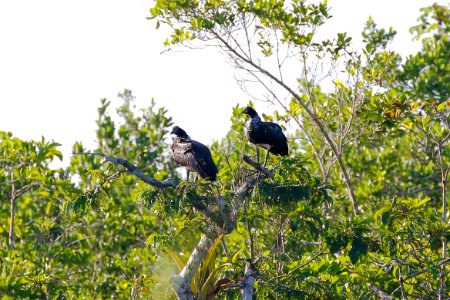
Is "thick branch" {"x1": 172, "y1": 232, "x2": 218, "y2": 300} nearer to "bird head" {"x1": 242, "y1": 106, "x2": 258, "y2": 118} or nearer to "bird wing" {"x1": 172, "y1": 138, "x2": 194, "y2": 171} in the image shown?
"bird wing" {"x1": 172, "y1": 138, "x2": 194, "y2": 171}

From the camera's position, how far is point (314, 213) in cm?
936

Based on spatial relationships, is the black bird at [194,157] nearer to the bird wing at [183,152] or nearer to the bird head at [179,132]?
the bird wing at [183,152]

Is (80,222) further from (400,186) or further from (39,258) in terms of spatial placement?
(400,186)

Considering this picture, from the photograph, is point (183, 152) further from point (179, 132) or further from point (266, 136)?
point (179, 132)

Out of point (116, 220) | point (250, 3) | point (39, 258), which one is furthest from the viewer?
point (116, 220)

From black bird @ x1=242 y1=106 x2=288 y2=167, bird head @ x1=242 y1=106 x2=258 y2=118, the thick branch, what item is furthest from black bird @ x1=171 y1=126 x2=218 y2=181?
the thick branch

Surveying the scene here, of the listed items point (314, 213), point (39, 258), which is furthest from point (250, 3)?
point (39, 258)

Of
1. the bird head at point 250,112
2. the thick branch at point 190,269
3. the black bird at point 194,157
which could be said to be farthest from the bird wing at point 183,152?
the thick branch at point 190,269

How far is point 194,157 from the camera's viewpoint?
10.6 m

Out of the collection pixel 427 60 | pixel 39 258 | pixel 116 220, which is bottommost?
pixel 39 258

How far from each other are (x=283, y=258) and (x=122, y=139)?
9.12m

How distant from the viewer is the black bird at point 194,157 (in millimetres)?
10352

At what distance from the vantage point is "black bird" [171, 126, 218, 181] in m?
10.4

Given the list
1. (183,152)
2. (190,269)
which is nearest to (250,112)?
(183,152)
